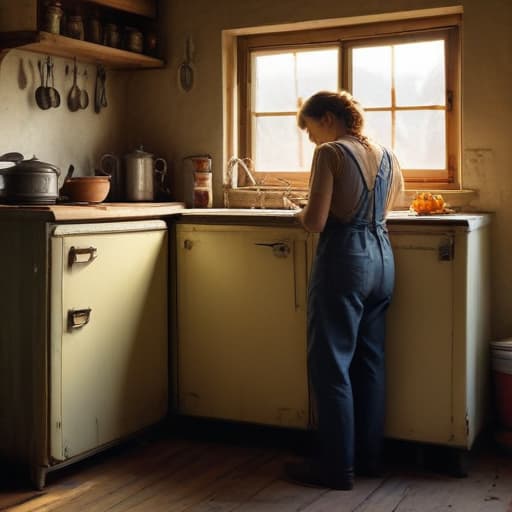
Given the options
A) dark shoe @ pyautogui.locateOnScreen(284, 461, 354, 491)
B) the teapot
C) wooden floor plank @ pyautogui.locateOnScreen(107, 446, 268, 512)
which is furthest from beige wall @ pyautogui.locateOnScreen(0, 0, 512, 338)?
wooden floor plank @ pyautogui.locateOnScreen(107, 446, 268, 512)

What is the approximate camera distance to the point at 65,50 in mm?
3656

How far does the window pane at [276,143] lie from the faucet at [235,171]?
3.6 inches

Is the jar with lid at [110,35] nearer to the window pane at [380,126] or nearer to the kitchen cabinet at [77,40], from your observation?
the kitchen cabinet at [77,40]

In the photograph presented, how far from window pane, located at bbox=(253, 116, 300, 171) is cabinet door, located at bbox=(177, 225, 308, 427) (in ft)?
2.62

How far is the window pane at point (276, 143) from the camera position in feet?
13.3

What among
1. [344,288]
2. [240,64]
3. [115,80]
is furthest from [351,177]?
[115,80]

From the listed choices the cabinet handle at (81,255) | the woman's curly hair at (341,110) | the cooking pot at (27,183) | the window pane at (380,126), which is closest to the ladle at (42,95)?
the cooking pot at (27,183)

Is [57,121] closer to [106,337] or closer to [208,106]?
[208,106]

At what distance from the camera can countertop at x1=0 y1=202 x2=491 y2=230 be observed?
Result: 290 centimetres

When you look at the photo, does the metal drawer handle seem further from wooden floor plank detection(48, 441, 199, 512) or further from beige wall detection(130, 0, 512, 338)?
beige wall detection(130, 0, 512, 338)

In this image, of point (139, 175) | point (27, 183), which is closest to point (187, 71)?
point (139, 175)

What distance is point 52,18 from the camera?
11.4 ft

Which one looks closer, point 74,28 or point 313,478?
point 313,478

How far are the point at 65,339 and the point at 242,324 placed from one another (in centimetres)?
78
